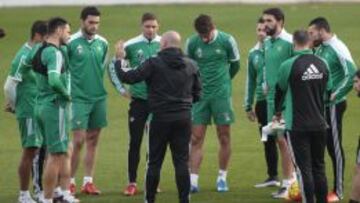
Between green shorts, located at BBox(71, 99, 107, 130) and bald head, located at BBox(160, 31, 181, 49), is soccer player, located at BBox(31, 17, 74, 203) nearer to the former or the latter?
bald head, located at BBox(160, 31, 181, 49)

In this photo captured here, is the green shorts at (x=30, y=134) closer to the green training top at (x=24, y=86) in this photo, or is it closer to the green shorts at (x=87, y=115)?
the green training top at (x=24, y=86)

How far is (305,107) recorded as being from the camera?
40.9 feet

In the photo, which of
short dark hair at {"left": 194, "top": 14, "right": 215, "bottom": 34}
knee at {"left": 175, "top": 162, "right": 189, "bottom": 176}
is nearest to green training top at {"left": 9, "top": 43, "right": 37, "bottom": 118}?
knee at {"left": 175, "top": 162, "right": 189, "bottom": 176}

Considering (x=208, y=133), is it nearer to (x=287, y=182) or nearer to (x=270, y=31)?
(x=287, y=182)

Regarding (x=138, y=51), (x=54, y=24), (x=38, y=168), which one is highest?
(x=54, y=24)

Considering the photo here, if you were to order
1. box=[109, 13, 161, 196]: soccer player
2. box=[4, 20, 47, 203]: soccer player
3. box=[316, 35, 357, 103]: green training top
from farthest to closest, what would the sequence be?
box=[109, 13, 161, 196]: soccer player, box=[4, 20, 47, 203]: soccer player, box=[316, 35, 357, 103]: green training top

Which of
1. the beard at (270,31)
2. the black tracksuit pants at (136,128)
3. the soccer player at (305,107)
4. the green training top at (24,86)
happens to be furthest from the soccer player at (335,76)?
the green training top at (24,86)

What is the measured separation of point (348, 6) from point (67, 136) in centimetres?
2498

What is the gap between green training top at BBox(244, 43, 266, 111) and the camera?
14625mm

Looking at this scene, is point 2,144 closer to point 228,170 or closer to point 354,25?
point 228,170

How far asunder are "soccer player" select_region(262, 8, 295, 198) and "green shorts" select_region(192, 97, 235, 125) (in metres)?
0.70

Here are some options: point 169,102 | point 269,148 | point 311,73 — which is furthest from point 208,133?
point 311,73

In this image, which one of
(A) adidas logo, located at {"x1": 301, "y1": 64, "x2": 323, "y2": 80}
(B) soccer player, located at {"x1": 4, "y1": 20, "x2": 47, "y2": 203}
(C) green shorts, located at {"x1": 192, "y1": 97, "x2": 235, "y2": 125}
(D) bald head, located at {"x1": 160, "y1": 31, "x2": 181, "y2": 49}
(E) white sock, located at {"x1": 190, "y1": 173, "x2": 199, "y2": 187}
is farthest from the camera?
(C) green shorts, located at {"x1": 192, "y1": 97, "x2": 235, "y2": 125}

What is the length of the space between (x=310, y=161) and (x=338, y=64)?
5.16ft
